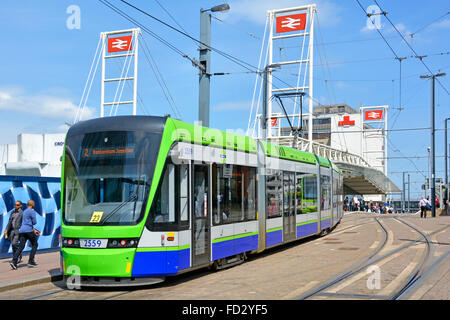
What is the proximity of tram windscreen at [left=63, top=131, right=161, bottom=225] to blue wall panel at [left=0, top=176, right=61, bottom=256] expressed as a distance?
16.5 feet

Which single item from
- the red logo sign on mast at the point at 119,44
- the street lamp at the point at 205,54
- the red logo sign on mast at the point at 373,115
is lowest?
the street lamp at the point at 205,54

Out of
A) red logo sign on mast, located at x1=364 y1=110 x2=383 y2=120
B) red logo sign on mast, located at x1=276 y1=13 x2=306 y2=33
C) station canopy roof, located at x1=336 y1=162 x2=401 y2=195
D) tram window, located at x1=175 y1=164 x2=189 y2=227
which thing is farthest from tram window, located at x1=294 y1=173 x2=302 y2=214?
red logo sign on mast, located at x1=364 y1=110 x2=383 y2=120

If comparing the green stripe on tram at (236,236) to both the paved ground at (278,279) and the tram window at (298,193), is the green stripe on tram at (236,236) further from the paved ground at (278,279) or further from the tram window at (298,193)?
the tram window at (298,193)

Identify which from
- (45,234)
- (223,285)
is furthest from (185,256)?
(45,234)

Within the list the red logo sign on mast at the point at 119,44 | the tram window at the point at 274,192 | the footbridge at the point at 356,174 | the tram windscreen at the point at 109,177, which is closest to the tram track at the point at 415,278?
the tram window at the point at 274,192

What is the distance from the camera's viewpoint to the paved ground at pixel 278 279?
28.2 feet

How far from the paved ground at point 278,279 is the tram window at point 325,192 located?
4935 mm

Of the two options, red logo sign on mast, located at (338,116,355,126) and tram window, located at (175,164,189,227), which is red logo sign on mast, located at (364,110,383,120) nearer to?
red logo sign on mast, located at (338,116,355,126)

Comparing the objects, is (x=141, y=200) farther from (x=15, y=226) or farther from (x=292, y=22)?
(x=292, y=22)

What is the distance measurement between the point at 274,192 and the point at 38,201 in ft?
22.5

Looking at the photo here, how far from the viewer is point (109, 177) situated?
928 centimetres
